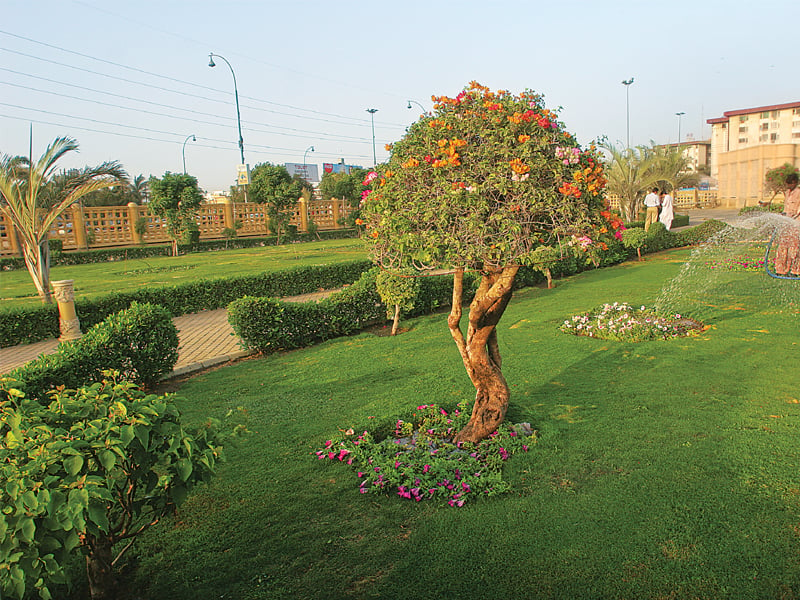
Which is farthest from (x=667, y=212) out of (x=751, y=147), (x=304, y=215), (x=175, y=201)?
(x=751, y=147)

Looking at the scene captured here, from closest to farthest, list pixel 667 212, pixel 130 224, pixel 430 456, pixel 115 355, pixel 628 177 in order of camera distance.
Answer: pixel 430 456 → pixel 115 355 → pixel 667 212 → pixel 628 177 → pixel 130 224

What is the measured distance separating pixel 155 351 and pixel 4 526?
4979 millimetres

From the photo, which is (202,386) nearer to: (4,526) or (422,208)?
(422,208)

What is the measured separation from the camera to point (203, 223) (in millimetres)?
32406

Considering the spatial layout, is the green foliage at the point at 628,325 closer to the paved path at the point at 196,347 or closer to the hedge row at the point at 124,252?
the paved path at the point at 196,347

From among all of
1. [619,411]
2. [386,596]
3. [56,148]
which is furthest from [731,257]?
[56,148]

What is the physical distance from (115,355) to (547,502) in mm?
4961

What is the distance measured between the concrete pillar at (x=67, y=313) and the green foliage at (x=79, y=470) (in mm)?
7215

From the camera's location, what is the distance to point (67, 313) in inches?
364

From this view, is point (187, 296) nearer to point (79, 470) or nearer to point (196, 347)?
point (196, 347)

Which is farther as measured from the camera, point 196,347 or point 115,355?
point 196,347

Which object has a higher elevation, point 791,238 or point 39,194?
point 39,194

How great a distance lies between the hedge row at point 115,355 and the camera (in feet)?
18.1

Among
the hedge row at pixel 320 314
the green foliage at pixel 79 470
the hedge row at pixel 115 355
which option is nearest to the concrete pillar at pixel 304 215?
the hedge row at pixel 320 314
